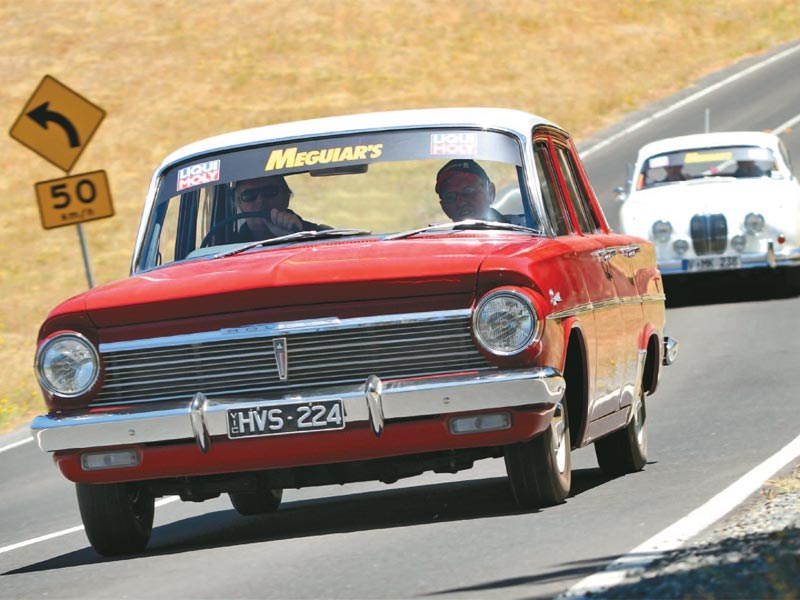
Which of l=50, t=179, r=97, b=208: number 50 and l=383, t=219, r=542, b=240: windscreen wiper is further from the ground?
l=50, t=179, r=97, b=208: number 50

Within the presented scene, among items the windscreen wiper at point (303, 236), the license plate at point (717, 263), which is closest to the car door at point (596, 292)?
the windscreen wiper at point (303, 236)

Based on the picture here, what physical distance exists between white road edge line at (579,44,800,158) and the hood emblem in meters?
28.4

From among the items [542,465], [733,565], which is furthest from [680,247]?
[733,565]

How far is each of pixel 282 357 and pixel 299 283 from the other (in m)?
0.30

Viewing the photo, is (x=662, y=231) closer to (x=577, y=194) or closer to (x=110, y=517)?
(x=577, y=194)

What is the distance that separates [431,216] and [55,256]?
24175 millimetres

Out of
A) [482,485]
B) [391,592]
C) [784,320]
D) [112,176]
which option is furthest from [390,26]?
[391,592]

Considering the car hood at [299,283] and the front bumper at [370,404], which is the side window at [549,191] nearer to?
the car hood at [299,283]

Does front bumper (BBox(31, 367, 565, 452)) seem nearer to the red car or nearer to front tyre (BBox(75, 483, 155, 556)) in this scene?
the red car

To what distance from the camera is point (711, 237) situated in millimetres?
19016

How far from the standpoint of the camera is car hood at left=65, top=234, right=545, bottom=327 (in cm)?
688

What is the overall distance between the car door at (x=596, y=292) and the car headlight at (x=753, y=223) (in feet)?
34.7

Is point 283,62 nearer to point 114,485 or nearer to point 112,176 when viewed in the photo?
point 112,176

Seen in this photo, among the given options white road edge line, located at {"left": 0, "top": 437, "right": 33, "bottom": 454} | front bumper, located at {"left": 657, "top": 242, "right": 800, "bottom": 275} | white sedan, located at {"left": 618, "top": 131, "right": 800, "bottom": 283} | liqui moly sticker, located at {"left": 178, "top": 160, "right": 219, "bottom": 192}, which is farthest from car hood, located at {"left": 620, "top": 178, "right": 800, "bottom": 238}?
liqui moly sticker, located at {"left": 178, "top": 160, "right": 219, "bottom": 192}
